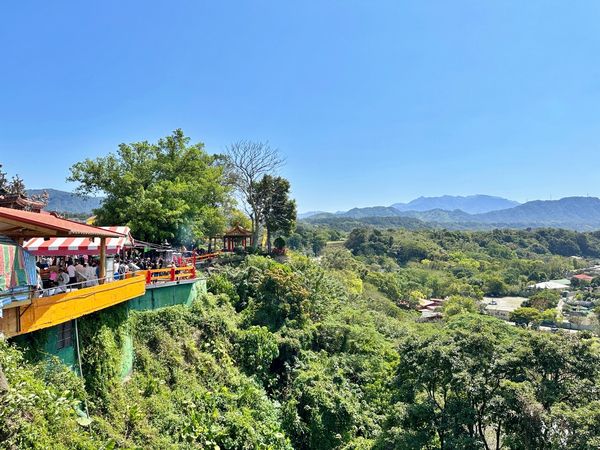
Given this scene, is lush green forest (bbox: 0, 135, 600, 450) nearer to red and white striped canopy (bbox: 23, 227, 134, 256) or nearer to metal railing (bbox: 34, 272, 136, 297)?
metal railing (bbox: 34, 272, 136, 297)

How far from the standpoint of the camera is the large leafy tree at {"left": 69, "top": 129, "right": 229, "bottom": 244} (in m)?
22.1

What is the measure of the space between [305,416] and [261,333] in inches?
161

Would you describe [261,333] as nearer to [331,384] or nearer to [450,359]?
[331,384]

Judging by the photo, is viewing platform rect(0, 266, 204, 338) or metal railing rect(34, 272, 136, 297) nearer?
viewing platform rect(0, 266, 204, 338)

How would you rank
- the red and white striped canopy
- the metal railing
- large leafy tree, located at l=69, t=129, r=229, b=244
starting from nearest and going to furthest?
the metal railing
the red and white striped canopy
large leafy tree, located at l=69, t=129, r=229, b=244

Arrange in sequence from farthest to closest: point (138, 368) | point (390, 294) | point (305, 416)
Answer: point (390, 294) < point (305, 416) < point (138, 368)

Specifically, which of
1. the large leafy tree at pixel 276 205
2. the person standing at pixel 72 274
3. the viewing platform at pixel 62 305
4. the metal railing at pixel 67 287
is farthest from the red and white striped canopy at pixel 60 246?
the large leafy tree at pixel 276 205

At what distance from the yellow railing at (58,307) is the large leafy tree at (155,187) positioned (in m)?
11.0

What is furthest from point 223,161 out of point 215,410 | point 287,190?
point 215,410

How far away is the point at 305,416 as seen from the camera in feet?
55.7

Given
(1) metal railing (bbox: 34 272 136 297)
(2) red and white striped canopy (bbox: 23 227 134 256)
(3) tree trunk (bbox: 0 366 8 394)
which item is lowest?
(3) tree trunk (bbox: 0 366 8 394)

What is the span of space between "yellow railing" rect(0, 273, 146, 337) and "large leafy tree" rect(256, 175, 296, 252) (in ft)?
70.0

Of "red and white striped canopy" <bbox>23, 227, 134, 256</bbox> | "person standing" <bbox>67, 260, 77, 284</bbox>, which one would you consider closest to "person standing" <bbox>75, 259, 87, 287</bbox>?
"person standing" <bbox>67, 260, 77, 284</bbox>

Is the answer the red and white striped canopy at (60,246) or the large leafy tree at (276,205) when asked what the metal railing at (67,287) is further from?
the large leafy tree at (276,205)
